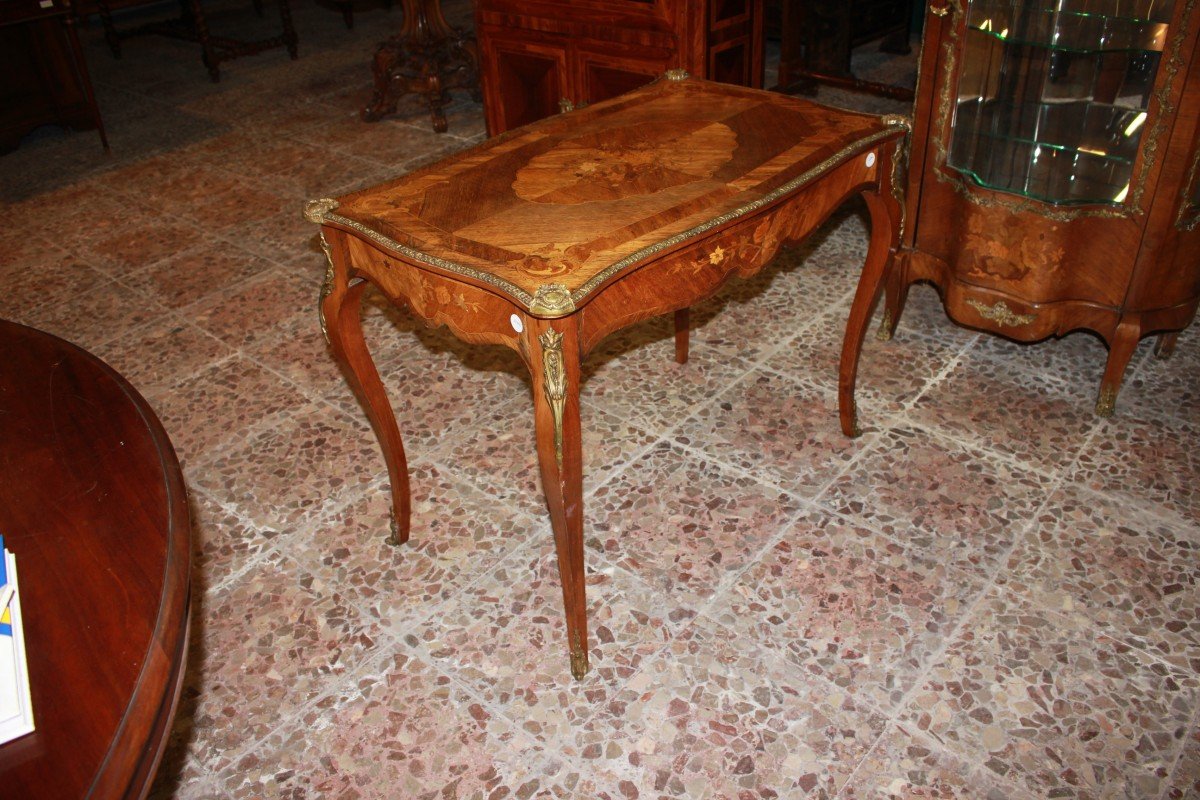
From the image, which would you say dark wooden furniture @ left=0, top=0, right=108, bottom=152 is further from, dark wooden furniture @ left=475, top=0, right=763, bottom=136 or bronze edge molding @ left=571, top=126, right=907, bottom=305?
bronze edge molding @ left=571, top=126, right=907, bottom=305

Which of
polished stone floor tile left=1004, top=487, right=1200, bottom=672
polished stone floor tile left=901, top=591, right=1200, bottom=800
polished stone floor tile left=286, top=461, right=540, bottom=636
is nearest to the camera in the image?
polished stone floor tile left=901, top=591, right=1200, bottom=800

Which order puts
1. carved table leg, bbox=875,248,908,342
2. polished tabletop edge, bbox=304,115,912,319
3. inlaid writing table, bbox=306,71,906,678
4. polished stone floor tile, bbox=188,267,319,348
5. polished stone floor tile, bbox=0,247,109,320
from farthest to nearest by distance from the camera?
polished stone floor tile, bbox=0,247,109,320 → polished stone floor tile, bbox=188,267,319,348 → carved table leg, bbox=875,248,908,342 → inlaid writing table, bbox=306,71,906,678 → polished tabletop edge, bbox=304,115,912,319

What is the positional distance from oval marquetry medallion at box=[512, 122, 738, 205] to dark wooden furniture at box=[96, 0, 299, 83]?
4331mm

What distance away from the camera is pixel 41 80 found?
14.8ft

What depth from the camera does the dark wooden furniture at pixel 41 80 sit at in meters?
4.38

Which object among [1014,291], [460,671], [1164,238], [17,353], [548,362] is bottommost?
[460,671]

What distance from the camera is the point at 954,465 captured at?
2.21m

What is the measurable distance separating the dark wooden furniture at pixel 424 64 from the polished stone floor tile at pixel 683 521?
284cm

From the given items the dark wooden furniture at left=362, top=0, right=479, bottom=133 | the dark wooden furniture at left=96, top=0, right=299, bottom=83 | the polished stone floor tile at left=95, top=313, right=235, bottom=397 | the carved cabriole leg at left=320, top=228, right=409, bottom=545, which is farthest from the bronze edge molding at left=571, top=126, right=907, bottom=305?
the dark wooden furniture at left=96, top=0, right=299, bottom=83

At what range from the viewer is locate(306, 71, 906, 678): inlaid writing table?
1420mm

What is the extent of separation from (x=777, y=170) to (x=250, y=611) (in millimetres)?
1377

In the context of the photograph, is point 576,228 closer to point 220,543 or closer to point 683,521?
point 683,521

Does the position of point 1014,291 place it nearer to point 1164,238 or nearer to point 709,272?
point 1164,238

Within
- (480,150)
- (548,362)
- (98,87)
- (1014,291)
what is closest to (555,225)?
(548,362)
